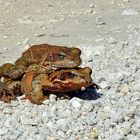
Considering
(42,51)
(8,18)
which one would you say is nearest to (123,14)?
(8,18)

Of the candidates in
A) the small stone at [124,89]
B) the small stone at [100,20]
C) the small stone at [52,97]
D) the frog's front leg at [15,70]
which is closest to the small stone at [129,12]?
A: the small stone at [100,20]

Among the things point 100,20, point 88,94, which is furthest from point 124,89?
point 100,20

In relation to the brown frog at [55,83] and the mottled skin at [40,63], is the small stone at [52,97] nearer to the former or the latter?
the brown frog at [55,83]

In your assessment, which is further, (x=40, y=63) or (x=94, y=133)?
(x=40, y=63)

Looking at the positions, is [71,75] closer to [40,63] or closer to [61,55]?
[61,55]

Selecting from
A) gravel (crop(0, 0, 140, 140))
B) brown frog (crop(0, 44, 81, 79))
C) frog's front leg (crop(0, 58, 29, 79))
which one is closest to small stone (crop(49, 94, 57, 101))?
gravel (crop(0, 0, 140, 140))

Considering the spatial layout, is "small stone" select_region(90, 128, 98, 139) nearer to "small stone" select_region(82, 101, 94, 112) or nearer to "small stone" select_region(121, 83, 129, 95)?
"small stone" select_region(82, 101, 94, 112)
